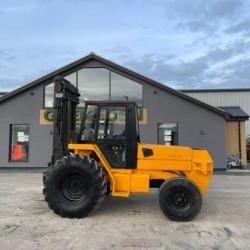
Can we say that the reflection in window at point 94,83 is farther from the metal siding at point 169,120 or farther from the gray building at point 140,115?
the metal siding at point 169,120

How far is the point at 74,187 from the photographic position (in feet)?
27.1

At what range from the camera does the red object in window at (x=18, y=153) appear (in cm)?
1983

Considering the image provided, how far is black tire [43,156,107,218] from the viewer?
796cm

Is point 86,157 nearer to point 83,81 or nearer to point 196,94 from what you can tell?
point 83,81

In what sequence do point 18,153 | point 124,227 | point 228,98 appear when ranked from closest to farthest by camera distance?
point 124,227 → point 18,153 → point 228,98

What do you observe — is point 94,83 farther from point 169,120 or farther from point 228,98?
point 228,98

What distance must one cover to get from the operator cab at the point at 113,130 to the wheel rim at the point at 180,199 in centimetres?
112

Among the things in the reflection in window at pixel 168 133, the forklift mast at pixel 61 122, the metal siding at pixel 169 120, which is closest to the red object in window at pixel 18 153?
the metal siding at pixel 169 120

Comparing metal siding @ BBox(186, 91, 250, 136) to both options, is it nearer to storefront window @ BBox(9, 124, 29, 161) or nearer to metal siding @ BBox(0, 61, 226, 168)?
metal siding @ BBox(0, 61, 226, 168)

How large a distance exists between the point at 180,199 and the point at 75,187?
2.29m

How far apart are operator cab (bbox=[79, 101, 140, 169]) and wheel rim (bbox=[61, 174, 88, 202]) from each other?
2.60 ft

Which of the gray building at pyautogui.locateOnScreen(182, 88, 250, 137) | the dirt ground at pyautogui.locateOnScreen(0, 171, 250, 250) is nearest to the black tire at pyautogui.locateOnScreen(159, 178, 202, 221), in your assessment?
the dirt ground at pyautogui.locateOnScreen(0, 171, 250, 250)

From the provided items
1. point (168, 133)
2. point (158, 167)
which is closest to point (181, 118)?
point (168, 133)

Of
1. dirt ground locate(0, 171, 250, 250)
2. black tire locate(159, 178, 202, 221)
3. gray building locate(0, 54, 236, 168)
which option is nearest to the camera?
dirt ground locate(0, 171, 250, 250)
